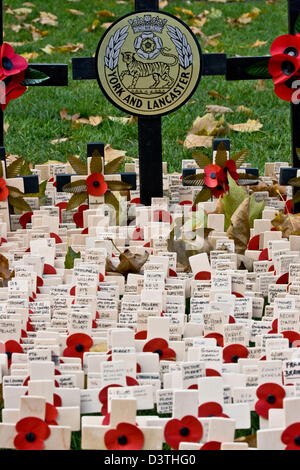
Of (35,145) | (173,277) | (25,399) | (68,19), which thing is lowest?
(25,399)

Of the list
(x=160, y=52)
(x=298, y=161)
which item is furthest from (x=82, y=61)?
(x=298, y=161)

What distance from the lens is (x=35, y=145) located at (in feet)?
18.3

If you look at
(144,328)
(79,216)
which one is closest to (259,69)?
(79,216)

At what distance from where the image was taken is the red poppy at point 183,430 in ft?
7.79

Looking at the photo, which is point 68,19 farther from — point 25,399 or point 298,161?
point 25,399

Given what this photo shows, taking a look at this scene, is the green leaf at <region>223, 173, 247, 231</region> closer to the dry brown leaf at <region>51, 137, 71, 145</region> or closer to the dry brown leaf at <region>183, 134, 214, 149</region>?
the dry brown leaf at <region>183, 134, 214, 149</region>

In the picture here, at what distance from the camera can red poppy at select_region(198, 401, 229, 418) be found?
2.46 metres

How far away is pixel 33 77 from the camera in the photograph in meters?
4.29

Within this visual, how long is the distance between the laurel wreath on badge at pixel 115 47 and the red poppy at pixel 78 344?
5.26ft

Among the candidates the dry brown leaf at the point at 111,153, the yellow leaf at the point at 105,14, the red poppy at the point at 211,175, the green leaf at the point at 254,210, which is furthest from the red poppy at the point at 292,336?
the yellow leaf at the point at 105,14

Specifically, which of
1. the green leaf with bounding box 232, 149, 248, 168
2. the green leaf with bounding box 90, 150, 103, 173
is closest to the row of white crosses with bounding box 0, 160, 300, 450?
the green leaf with bounding box 90, 150, 103, 173

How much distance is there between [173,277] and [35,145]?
2.27 metres

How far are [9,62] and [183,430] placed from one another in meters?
2.25

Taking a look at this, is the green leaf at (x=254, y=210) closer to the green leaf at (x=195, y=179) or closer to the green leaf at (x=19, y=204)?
the green leaf at (x=195, y=179)
